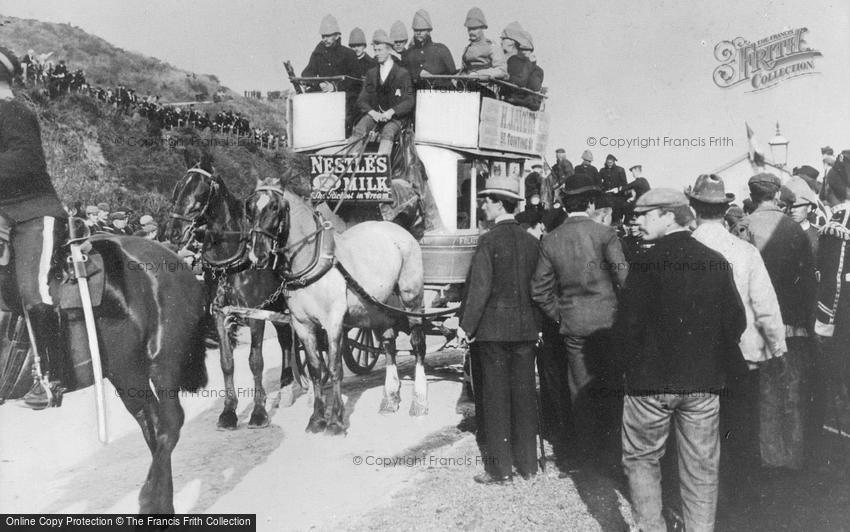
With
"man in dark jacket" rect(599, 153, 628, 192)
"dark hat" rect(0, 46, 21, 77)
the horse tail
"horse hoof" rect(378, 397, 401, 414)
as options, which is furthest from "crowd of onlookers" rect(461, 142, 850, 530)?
"man in dark jacket" rect(599, 153, 628, 192)

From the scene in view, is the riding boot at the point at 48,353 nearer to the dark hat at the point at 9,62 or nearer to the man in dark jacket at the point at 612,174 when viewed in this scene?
the dark hat at the point at 9,62

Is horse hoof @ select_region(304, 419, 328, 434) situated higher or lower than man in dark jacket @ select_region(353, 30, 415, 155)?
lower

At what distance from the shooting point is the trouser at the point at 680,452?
151 inches

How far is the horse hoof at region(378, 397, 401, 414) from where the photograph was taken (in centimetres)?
746

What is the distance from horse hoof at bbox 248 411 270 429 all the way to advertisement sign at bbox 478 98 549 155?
409cm

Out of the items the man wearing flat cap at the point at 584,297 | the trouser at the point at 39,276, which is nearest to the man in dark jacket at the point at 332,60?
→ the man wearing flat cap at the point at 584,297

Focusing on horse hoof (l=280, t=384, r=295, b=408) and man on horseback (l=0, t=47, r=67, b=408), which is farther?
horse hoof (l=280, t=384, r=295, b=408)

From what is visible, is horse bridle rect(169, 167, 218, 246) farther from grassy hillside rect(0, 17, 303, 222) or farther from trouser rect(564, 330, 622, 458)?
grassy hillside rect(0, 17, 303, 222)

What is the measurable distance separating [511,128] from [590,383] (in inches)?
191

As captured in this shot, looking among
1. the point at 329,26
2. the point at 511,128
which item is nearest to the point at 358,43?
the point at 329,26

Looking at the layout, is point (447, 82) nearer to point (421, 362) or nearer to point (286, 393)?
point (421, 362)

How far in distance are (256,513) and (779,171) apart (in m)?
7.90

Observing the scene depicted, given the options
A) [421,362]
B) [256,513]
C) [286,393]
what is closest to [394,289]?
[421,362]

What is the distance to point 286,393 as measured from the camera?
8242mm
